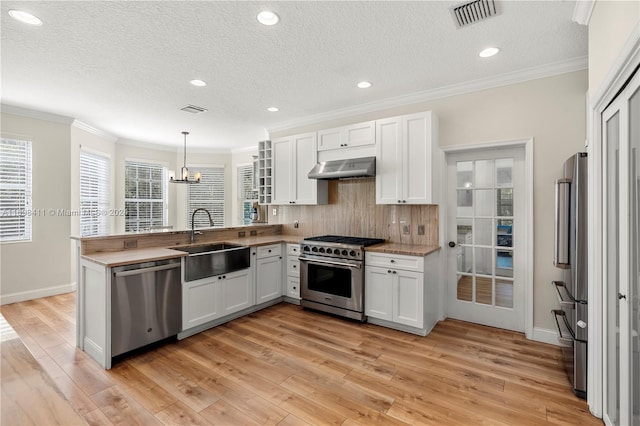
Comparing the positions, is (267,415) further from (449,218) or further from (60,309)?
(60,309)

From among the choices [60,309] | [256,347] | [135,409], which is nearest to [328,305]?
[256,347]

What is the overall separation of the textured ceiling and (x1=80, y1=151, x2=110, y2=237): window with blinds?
1418 millimetres

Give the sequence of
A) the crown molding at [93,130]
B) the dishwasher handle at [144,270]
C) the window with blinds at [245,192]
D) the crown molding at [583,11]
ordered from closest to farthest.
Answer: the crown molding at [583,11], the dishwasher handle at [144,270], the crown molding at [93,130], the window with blinds at [245,192]

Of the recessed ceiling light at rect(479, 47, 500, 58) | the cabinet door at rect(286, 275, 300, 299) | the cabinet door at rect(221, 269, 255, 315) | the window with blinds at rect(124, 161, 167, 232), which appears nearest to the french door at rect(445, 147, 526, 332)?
the recessed ceiling light at rect(479, 47, 500, 58)

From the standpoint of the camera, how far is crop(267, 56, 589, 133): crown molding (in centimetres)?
299

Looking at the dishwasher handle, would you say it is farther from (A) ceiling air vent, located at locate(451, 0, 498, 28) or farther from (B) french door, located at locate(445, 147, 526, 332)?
(A) ceiling air vent, located at locate(451, 0, 498, 28)

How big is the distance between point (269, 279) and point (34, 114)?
4.13 meters

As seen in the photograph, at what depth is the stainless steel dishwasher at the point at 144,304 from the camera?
107 inches

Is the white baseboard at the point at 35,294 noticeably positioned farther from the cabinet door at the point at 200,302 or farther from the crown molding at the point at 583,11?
the crown molding at the point at 583,11

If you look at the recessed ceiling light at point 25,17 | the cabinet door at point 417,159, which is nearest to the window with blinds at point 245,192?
the cabinet door at point 417,159

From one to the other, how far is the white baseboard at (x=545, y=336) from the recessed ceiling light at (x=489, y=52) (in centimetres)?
271

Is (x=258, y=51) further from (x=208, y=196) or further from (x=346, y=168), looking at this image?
(x=208, y=196)

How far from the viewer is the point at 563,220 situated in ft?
7.63

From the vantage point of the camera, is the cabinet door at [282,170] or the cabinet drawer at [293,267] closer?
the cabinet drawer at [293,267]
